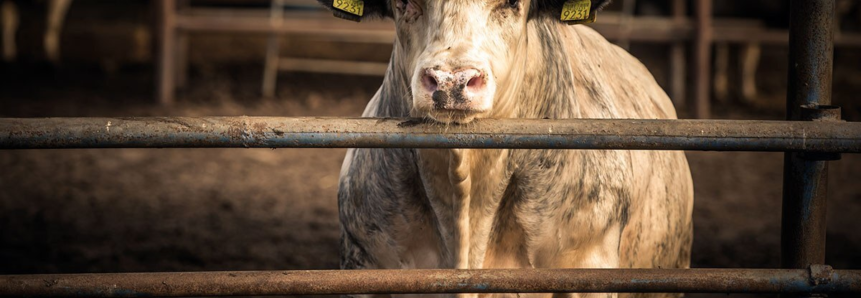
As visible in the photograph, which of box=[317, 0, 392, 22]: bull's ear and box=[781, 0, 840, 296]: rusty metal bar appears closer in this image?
box=[781, 0, 840, 296]: rusty metal bar

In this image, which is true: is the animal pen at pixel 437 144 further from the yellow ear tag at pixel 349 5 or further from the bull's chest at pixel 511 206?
the yellow ear tag at pixel 349 5

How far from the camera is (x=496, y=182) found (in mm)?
2752

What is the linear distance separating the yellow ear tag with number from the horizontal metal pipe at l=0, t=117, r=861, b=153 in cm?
65

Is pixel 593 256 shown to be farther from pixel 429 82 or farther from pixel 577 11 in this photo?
pixel 429 82

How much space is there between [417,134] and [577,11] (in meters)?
0.83

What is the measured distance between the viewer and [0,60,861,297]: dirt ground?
16.3 ft

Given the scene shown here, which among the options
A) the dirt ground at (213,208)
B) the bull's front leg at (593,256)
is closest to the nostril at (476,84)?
the bull's front leg at (593,256)

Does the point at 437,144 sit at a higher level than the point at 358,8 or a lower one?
lower

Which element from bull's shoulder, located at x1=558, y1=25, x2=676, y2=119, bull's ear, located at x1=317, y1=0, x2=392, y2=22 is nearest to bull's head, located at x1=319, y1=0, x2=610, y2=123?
bull's ear, located at x1=317, y1=0, x2=392, y2=22

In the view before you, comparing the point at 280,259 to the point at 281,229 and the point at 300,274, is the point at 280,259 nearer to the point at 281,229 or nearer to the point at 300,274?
the point at 281,229

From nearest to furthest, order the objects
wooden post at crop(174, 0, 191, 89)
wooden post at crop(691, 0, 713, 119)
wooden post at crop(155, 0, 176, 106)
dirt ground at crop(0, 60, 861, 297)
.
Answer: dirt ground at crop(0, 60, 861, 297) → wooden post at crop(691, 0, 713, 119) → wooden post at crop(155, 0, 176, 106) → wooden post at crop(174, 0, 191, 89)

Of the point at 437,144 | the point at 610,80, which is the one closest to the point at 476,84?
the point at 437,144

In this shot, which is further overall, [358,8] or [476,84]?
[358,8]

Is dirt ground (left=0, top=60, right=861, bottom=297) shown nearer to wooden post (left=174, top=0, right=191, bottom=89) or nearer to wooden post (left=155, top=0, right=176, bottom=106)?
wooden post (left=155, top=0, right=176, bottom=106)
